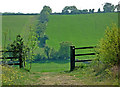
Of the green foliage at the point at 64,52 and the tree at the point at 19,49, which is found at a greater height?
the tree at the point at 19,49

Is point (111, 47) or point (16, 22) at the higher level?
point (111, 47)

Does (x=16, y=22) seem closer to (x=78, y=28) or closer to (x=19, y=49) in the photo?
(x=78, y=28)

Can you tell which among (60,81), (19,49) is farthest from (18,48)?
(60,81)

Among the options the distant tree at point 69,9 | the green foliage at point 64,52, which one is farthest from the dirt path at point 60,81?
the distant tree at point 69,9

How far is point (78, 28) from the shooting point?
76.1m

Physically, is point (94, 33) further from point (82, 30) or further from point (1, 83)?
point (1, 83)

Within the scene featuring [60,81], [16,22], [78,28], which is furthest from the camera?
[16,22]

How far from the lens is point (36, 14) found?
3718 inches

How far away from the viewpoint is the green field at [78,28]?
67644 mm

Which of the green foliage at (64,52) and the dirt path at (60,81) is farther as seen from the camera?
the green foliage at (64,52)

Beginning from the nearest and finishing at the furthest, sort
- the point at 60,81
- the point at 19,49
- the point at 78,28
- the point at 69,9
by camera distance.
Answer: the point at 60,81
the point at 19,49
the point at 78,28
the point at 69,9

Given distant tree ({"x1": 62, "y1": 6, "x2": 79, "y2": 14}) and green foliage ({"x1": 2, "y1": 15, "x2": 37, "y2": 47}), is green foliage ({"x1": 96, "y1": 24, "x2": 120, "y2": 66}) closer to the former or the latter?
green foliage ({"x1": 2, "y1": 15, "x2": 37, "y2": 47})

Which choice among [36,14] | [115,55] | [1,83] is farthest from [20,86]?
[36,14]

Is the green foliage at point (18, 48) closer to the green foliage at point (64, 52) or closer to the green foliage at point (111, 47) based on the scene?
the green foliage at point (111, 47)
